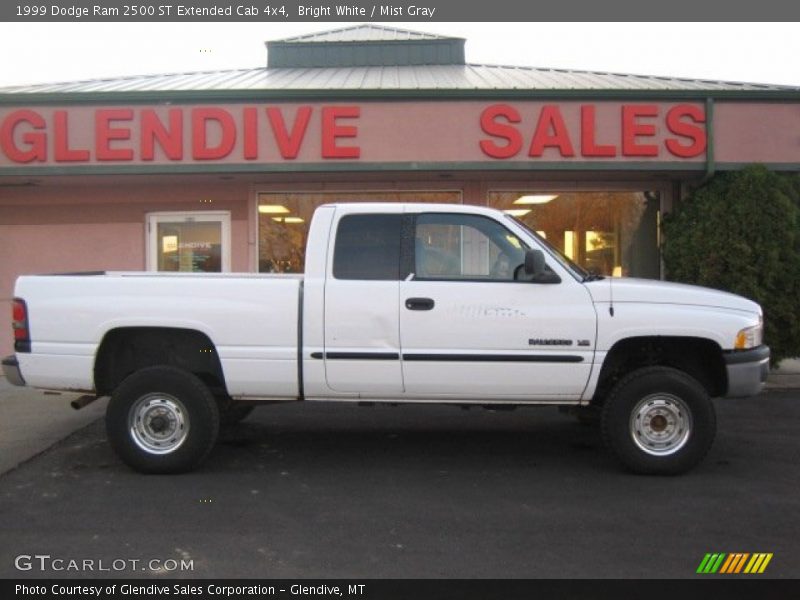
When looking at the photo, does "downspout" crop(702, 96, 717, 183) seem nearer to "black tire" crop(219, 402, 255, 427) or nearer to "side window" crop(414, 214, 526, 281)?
"side window" crop(414, 214, 526, 281)

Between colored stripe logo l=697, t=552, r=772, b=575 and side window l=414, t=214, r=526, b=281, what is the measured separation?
2.52 metres

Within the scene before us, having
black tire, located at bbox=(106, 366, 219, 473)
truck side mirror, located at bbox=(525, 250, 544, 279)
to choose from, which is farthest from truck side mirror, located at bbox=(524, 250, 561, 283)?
black tire, located at bbox=(106, 366, 219, 473)

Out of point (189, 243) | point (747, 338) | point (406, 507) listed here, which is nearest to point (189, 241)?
point (189, 243)

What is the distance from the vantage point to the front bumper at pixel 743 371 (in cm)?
623

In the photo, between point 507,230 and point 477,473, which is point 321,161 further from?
point 477,473

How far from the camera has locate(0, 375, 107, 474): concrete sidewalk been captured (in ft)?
24.1

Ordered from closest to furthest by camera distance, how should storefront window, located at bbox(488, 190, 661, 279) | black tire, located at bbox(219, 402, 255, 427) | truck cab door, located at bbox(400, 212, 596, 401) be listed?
truck cab door, located at bbox(400, 212, 596, 401) < black tire, located at bbox(219, 402, 255, 427) < storefront window, located at bbox(488, 190, 661, 279)

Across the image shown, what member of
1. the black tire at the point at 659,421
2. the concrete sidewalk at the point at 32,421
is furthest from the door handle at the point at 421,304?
the concrete sidewalk at the point at 32,421

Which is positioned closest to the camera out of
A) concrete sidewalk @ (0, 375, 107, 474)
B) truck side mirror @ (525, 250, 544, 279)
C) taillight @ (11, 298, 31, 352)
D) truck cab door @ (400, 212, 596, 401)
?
truck side mirror @ (525, 250, 544, 279)

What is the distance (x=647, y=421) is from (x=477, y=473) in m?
1.39

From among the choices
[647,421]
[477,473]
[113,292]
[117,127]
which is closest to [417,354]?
[477,473]

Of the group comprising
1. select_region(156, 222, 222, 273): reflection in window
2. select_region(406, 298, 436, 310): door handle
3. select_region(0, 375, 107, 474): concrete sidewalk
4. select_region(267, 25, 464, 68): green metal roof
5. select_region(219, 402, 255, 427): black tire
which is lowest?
select_region(0, 375, 107, 474): concrete sidewalk

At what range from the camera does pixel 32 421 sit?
8.66 meters

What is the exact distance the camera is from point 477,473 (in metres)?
6.54
